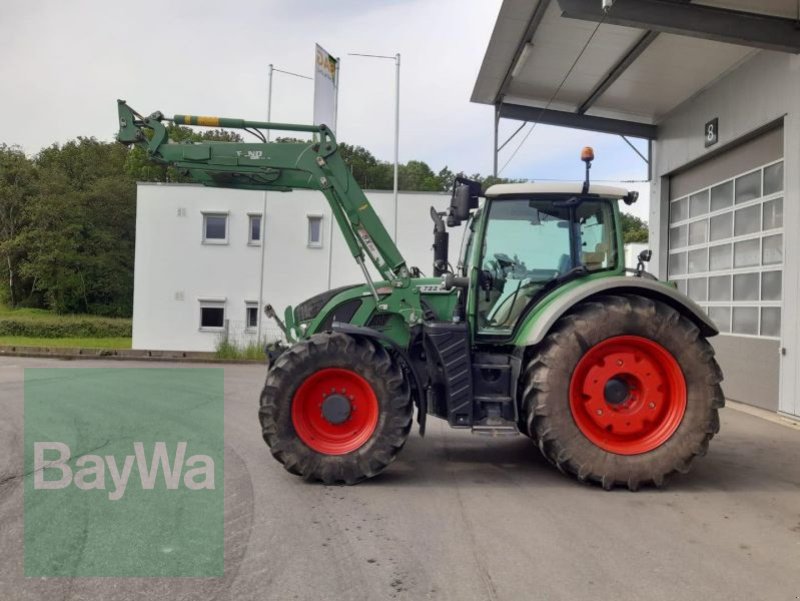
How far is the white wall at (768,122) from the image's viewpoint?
924 centimetres

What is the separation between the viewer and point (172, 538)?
4.34m

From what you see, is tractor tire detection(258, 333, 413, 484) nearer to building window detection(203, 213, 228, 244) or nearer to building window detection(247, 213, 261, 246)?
building window detection(247, 213, 261, 246)

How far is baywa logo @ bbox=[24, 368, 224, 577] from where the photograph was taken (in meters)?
4.00

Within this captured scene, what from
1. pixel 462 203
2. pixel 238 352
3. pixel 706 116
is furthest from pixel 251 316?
pixel 462 203

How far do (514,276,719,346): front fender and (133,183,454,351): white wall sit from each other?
17814mm

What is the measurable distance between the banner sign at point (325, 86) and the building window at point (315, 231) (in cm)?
409

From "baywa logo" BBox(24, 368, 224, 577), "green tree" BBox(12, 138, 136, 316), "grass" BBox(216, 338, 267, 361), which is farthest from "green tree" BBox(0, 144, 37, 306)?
"baywa logo" BBox(24, 368, 224, 577)

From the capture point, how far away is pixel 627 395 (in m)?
5.85

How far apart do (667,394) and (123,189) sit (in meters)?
52.5

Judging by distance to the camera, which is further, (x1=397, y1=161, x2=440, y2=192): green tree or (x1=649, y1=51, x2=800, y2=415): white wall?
(x1=397, y1=161, x2=440, y2=192): green tree

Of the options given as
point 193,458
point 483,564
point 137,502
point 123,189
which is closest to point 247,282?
point 193,458

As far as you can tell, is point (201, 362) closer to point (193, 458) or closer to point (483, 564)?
point (193, 458)

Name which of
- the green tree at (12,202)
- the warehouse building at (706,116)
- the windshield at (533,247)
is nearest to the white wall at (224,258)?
the warehouse building at (706,116)

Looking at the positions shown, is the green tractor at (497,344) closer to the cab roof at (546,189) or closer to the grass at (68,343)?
the cab roof at (546,189)
